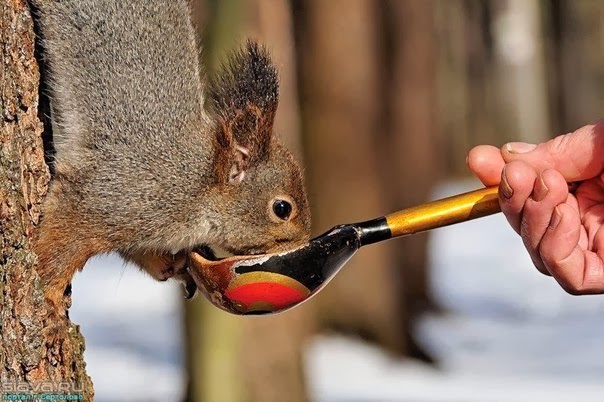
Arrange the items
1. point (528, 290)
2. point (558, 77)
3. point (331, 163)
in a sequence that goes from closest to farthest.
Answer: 1. point (331, 163)
2. point (528, 290)
3. point (558, 77)

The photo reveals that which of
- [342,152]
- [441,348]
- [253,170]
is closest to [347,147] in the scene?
[342,152]

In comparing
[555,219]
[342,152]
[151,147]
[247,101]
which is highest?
[342,152]

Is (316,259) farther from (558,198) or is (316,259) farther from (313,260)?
(558,198)

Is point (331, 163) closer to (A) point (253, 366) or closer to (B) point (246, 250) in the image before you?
(A) point (253, 366)

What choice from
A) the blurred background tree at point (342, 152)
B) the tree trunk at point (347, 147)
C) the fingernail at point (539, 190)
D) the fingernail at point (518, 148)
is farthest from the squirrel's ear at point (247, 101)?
the tree trunk at point (347, 147)

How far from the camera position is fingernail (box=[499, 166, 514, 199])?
2.45 metres

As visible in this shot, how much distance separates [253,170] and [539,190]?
2.81 ft

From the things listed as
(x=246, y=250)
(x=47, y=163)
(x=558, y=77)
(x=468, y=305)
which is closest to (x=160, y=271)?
(x=246, y=250)

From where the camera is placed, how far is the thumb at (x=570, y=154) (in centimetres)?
271

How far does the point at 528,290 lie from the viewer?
1121 centimetres

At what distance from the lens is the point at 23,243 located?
2.37 m

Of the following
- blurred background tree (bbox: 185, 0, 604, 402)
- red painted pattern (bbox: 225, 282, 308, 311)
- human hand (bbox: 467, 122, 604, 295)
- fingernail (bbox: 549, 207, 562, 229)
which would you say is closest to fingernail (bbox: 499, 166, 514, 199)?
human hand (bbox: 467, 122, 604, 295)

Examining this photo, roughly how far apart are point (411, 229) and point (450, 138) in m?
22.2

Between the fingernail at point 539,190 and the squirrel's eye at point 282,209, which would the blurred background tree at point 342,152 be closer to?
the squirrel's eye at point 282,209
